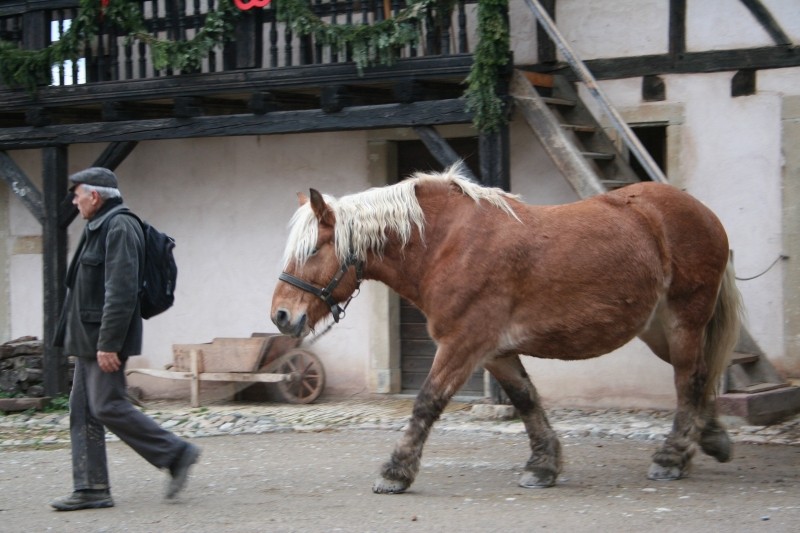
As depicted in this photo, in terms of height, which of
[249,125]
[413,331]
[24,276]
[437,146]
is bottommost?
[413,331]

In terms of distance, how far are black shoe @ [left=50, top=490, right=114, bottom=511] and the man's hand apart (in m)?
0.79

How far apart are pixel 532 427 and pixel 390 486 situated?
100 centimetres

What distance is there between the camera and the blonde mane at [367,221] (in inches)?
280

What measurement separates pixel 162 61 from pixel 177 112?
57 cm

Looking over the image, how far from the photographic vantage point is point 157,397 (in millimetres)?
12914

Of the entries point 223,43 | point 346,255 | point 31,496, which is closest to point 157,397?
point 223,43

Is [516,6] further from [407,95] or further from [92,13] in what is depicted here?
[92,13]

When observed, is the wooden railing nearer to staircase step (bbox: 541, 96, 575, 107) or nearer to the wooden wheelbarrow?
staircase step (bbox: 541, 96, 575, 107)

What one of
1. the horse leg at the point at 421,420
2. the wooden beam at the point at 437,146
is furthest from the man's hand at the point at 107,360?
the wooden beam at the point at 437,146

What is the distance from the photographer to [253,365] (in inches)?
458

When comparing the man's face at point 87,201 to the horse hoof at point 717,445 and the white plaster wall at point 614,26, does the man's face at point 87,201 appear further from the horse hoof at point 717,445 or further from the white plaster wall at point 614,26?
the white plaster wall at point 614,26

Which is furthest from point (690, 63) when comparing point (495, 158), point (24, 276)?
point (24, 276)

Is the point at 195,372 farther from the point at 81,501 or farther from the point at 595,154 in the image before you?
the point at 81,501

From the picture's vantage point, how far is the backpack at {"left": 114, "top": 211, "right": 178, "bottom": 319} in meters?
6.87
